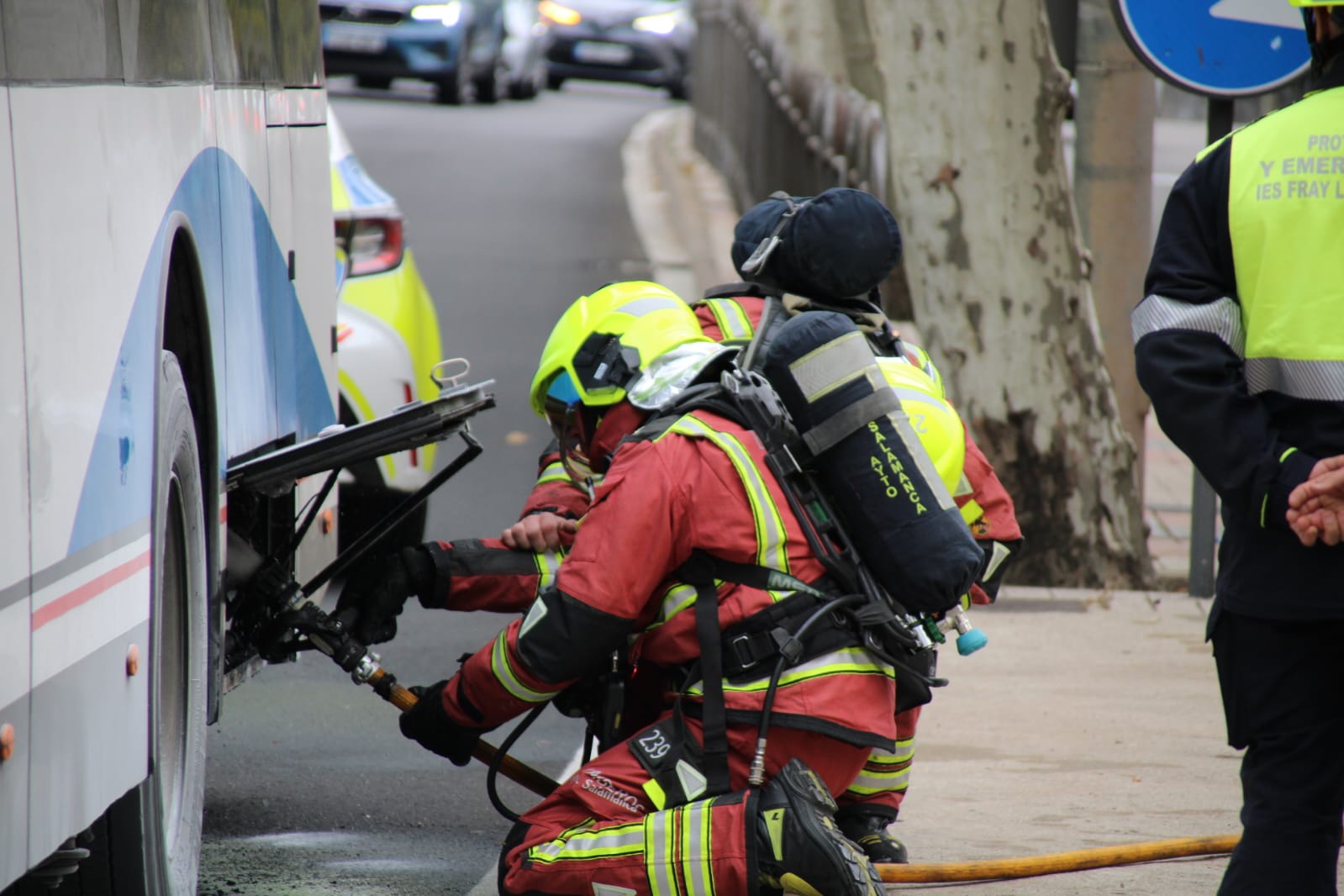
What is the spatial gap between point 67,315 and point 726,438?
1.30 metres

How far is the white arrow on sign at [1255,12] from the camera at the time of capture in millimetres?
6094

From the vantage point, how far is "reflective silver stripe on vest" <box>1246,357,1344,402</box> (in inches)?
124

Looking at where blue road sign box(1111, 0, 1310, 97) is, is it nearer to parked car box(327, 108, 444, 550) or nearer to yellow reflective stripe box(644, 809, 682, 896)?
parked car box(327, 108, 444, 550)

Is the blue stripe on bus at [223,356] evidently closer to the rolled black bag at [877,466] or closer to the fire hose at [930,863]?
the fire hose at [930,863]

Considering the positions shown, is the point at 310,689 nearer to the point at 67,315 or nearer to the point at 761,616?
the point at 761,616

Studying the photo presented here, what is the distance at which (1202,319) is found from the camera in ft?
10.6

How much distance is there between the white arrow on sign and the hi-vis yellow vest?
3051 mm

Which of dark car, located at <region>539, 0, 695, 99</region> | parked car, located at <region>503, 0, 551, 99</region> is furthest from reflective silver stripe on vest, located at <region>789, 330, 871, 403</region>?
dark car, located at <region>539, 0, 695, 99</region>

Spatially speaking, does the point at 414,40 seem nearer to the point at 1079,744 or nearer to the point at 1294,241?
the point at 1079,744

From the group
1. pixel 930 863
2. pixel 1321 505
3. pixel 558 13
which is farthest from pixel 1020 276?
pixel 558 13

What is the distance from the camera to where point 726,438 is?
11.9 ft

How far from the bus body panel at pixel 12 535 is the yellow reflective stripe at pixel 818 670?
1394 mm

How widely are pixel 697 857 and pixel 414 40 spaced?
21311 mm

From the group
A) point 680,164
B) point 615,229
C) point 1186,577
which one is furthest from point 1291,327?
point 680,164
